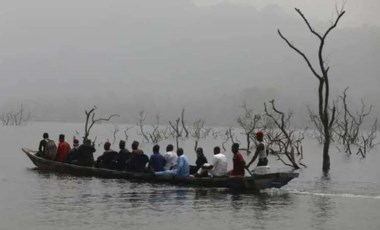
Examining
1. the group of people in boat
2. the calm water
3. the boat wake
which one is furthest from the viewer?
the boat wake

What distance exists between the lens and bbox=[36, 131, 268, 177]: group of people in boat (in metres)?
23.0

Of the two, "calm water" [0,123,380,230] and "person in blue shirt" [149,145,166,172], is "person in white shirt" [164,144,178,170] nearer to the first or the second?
"person in blue shirt" [149,145,166,172]

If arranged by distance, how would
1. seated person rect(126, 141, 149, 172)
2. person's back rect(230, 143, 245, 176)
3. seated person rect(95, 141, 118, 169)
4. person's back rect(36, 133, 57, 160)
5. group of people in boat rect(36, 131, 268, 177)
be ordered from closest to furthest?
1. person's back rect(230, 143, 245, 176)
2. group of people in boat rect(36, 131, 268, 177)
3. seated person rect(126, 141, 149, 172)
4. seated person rect(95, 141, 118, 169)
5. person's back rect(36, 133, 57, 160)

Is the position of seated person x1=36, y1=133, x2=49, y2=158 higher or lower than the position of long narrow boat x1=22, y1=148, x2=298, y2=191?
higher

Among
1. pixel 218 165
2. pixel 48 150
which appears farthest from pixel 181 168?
pixel 48 150

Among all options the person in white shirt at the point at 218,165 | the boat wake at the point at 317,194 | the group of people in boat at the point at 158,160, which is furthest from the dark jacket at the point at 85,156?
the boat wake at the point at 317,194

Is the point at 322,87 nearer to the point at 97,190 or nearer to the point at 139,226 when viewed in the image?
the point at 97,190

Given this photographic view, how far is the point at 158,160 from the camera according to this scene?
25.4 meters

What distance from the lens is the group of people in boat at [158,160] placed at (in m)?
23.0

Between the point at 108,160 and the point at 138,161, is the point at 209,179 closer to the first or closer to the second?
the point at 138,161

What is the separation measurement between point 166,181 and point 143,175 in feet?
4.18

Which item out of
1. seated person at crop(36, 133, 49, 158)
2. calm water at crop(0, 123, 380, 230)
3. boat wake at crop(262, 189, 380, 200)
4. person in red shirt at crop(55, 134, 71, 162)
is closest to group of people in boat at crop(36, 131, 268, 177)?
person in red shirt at crop(55, 134, 71, 162)

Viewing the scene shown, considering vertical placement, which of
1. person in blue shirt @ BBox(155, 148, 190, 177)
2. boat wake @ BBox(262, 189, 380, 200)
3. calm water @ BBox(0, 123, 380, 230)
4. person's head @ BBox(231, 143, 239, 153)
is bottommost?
calm water @ BBox(0, 123, 380, 230)

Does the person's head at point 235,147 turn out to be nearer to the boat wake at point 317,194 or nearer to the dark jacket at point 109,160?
the boat wake at point 317,194
